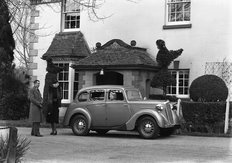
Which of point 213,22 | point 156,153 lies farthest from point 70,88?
point 156,153

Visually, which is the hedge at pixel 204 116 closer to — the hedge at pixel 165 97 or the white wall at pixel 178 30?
the hedge at pixel 165 97

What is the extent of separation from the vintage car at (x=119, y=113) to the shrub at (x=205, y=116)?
185cm

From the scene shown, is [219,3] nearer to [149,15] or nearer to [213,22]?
[213,22]

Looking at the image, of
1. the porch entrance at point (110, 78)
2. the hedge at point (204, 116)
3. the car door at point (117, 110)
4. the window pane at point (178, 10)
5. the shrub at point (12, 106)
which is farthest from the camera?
the shrub at point (12, 106)

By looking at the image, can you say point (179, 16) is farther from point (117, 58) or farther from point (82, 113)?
point (82, 113)

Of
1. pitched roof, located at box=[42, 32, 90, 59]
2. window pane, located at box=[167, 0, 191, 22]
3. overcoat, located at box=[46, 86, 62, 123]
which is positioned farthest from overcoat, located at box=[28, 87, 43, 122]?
window pane, located at box=[167, 0, 191, 22]

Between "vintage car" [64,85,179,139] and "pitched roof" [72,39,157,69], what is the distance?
3.40m

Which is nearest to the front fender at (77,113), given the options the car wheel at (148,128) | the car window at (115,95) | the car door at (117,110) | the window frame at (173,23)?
the car door at (117,110)

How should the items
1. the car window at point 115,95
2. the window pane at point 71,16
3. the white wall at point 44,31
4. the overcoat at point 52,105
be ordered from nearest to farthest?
the car window at point 115,95 < the overcoat at point 52,105 < the window pane at point 71,16 < the white wall at point 44,31

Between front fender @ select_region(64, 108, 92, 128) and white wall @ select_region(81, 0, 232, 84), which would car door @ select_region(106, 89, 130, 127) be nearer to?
front fender @ select_region(64, 108, 92, 128)

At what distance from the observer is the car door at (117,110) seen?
49.9 feet

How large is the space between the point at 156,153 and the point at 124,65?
807 centimetres

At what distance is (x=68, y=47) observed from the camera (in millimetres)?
22312

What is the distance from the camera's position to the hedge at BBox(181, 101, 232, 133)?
1684 cm
